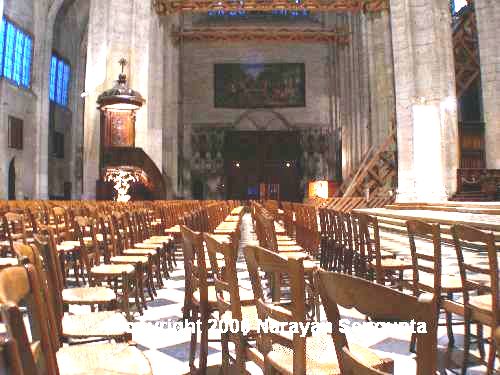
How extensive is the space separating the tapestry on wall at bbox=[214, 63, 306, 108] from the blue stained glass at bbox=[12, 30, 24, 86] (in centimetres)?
1176

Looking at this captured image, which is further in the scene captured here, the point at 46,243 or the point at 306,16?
the point at 306,16

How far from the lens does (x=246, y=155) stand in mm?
28438

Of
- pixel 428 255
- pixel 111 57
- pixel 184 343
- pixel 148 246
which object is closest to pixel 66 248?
pixel 148 246

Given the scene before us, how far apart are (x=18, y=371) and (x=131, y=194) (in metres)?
15.3

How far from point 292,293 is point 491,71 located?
12844 mm

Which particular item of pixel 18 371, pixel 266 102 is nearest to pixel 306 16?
pixel 266 102

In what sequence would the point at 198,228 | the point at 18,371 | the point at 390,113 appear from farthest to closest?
1. the point at 390,113
2. the point at 198,228
3. the point at 18,371

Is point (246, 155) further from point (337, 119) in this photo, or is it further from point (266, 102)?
point (337, 119)

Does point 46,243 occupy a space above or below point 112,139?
below

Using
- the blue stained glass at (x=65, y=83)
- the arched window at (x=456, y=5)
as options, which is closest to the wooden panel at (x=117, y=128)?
the blue stained glass at (x=65, y=83)

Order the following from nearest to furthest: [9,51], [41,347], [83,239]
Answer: [41,347]
[83,239]
[9,51]

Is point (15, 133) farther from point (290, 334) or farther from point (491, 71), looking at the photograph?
point (290, 334)

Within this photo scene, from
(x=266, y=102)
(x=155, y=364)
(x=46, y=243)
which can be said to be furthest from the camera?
(x=266, y=102)

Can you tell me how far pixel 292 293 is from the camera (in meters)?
1.47
